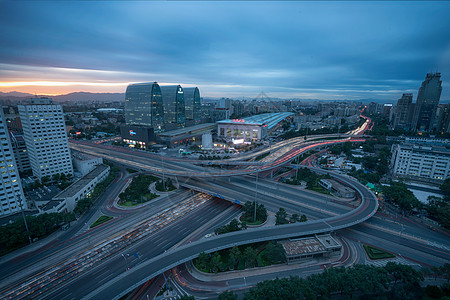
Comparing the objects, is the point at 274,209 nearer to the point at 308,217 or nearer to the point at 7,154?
the point at 308,217

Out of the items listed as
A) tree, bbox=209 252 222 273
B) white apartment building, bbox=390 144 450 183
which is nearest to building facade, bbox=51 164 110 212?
tree, bbox=209 252 222 273

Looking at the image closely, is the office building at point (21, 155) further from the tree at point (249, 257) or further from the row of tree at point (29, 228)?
the tree at point (249, 257)

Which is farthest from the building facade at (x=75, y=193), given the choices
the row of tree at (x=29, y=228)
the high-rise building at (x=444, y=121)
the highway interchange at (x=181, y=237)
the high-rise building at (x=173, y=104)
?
the high-rise building at (x=444, y=121)

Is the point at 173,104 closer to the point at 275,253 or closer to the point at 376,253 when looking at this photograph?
the point at 275,253

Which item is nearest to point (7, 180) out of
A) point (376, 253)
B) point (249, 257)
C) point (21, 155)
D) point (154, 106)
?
point (21, 155)

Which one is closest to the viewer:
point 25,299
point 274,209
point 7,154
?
point 25,299

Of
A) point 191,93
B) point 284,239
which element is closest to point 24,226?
point 284,239
